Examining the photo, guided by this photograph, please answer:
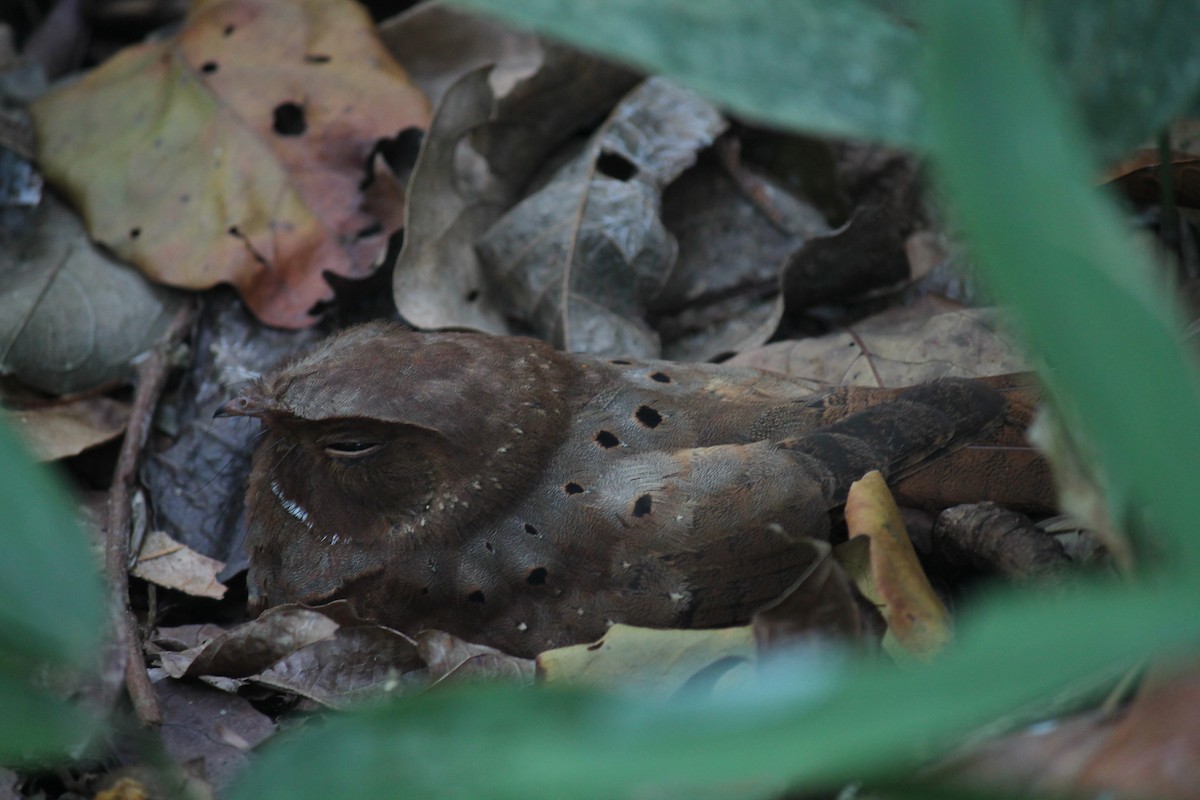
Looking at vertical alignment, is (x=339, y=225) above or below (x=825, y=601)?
below

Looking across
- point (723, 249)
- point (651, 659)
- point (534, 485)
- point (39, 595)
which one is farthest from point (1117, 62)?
point (723, 249)

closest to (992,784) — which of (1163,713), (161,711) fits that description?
(1163,713)

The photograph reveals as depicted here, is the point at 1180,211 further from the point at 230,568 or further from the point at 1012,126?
the point at 230,568

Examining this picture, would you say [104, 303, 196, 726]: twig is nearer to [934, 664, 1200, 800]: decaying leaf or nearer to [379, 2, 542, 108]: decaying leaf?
[379, 2, 542, 108]: decaying leaf

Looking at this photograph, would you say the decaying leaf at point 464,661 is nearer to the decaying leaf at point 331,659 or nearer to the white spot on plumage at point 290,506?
the decaying leaf at point 331,659

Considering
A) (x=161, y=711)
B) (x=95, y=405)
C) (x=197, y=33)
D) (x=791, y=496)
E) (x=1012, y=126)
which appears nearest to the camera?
(x=1012, y=126)

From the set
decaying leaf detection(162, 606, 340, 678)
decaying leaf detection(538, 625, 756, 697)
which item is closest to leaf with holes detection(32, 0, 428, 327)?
decaying leaf detection(162, 606, 340, 678)

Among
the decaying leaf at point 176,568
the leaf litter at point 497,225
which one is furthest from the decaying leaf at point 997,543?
the decaying leaf at point 176,568
